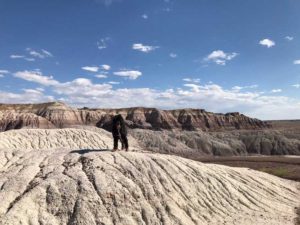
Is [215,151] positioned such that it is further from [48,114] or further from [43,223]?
[43,223]

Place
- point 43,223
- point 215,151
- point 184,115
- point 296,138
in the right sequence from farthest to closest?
1. point 184,115
2. point 296,138
3. point 215,151
4. point 43,223

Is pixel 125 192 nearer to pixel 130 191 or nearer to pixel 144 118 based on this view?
pixel 130 191

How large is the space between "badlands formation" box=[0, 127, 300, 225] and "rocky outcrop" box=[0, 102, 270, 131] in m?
88.6

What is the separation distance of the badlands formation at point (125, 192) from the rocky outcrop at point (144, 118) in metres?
88.6

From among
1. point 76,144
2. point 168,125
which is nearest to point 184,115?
point 168,125

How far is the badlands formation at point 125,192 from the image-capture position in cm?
1655

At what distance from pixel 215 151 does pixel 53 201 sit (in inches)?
2853

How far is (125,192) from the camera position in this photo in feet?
58.7

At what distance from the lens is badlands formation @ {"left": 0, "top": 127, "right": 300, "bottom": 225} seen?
16.5 m

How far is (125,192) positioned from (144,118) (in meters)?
104

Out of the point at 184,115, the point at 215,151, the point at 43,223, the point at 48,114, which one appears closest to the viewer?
the point at 43,223

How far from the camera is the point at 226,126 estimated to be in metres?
125

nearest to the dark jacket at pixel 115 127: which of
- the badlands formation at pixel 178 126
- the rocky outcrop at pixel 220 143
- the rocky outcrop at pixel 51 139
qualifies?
the rocky outcrop at pixel 51 139

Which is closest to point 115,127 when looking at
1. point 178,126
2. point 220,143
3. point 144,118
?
point 220,143
